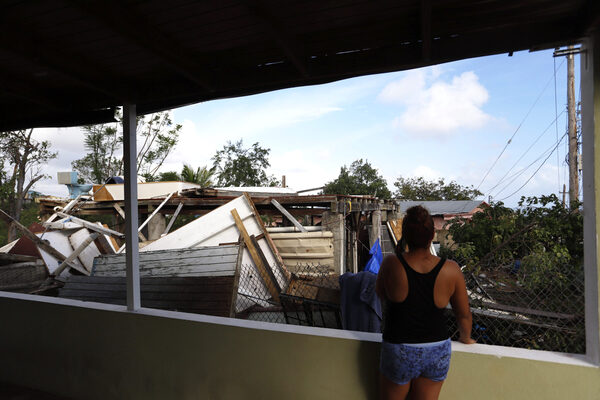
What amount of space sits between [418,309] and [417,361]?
10.1 inches

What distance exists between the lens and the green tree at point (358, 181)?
30.8 m

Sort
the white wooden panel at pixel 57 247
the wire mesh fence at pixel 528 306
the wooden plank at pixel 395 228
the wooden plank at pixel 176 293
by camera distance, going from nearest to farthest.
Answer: the wire mesh fence at pixel 528 306 → the wooden plank at pixel 176 293 → the white wooden panel at pixel 57 247 → the wooden plank at pixel 395 228

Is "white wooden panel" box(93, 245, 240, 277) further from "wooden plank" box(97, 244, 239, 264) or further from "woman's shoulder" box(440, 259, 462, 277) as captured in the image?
"woman's shoulder" box(440, 259, 462, 277)

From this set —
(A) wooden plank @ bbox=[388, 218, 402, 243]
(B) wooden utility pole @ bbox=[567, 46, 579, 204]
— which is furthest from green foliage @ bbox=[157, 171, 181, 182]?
(B) wooden utility pole @ bbox=[567, 46, 579, 204]

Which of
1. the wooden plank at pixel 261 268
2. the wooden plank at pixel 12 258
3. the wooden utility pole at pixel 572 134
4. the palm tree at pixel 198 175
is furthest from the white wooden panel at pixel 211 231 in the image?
the palm tree at pixel 198 175

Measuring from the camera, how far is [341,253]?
28.7 feet

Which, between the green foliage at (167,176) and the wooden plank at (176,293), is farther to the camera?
the green foliage at (167,176)

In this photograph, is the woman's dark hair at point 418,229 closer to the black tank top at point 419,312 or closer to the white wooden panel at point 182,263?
the black tank top at point 419,312

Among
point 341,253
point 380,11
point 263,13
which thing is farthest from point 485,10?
point 341,253

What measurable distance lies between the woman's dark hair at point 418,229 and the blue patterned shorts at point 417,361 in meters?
0.49

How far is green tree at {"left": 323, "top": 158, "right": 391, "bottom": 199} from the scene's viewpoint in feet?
101

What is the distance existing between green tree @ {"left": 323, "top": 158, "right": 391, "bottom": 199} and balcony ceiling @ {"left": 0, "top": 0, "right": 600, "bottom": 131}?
27.9 m

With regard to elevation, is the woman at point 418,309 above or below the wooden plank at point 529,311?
above

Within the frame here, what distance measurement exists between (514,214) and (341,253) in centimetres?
393
